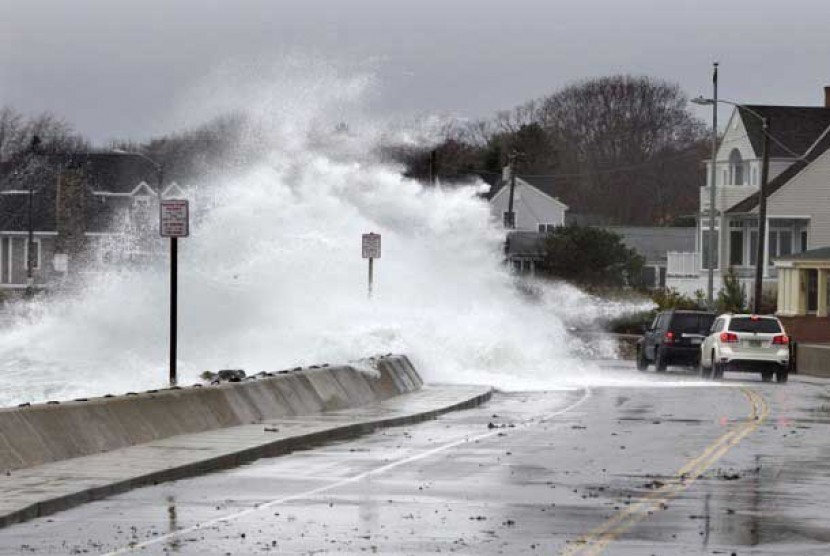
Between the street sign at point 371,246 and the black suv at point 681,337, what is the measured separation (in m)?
11.9

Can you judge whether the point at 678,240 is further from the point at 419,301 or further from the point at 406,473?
the point at 406,473

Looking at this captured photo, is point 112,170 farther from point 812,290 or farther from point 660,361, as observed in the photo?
point 660,361

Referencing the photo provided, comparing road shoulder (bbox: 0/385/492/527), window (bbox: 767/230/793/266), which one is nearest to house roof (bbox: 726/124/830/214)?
window (bbox: 767/230/793/266)

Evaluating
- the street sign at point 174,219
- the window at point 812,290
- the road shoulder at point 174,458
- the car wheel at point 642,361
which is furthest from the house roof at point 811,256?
the street sign at point 174,219

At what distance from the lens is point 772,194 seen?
78375 mm

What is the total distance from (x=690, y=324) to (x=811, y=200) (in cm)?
3039

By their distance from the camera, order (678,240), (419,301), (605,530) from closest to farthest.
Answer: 1. (605,530)
2. (419,301)
3. (678,240)

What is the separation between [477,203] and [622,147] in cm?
7117

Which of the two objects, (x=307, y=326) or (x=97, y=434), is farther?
(x=307, y=326)

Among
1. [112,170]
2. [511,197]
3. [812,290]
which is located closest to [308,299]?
[812,290]

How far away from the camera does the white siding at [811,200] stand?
78.2 meters

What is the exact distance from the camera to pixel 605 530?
14.6 m

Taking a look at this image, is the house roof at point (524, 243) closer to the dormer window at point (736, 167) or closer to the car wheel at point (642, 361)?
the dormer window at point (736, 167)

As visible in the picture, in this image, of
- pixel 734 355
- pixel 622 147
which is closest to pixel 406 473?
pixel 734 355
